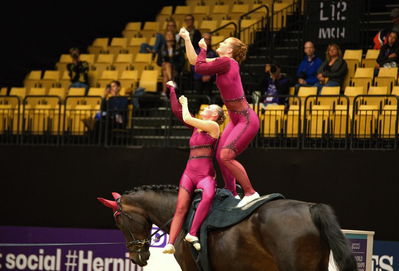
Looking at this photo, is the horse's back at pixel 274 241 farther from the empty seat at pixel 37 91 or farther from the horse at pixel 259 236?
the empty seat at pixel 37 91

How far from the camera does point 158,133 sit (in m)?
14.5

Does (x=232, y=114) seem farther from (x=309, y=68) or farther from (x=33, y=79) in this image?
(x=33, y=79)

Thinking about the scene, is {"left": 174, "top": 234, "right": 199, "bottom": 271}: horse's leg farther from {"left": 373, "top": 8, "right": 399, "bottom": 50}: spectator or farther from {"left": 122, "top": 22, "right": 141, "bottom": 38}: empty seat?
{"left": 122, "top": 22, "right": 141, "bottom": 38}: empty seat

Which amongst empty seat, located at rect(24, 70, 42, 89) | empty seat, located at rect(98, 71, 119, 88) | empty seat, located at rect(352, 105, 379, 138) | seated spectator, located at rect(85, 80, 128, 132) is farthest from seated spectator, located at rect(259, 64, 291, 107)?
empty seat, located at rect(24, 70, 42, 89)

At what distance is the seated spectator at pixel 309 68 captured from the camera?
14.4 metres

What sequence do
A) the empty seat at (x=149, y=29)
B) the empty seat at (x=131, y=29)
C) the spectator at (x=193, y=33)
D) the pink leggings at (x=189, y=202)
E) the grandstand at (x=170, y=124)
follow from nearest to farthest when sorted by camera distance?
A: 1. the pink leggings at (x=189, y=202)
2. the grandstand at (x=170, y=124)
3. the spectator at (x=193, y=33)
4. the empty seat at (x=149, y=29)
5. the empty seat at (x=131, y=29)

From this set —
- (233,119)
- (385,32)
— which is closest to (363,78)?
(385,32)

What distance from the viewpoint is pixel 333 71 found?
45.9 feet

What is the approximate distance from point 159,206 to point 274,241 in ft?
5.16

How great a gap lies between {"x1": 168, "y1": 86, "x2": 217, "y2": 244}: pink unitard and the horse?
0.15 m

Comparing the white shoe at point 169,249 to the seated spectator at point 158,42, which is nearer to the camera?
the white shoe at point 169,249

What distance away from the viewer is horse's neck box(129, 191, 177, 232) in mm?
8805

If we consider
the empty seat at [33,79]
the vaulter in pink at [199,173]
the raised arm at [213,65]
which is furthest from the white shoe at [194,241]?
the empty seat at [33,79]

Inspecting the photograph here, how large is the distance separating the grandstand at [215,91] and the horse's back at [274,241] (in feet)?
15.3
